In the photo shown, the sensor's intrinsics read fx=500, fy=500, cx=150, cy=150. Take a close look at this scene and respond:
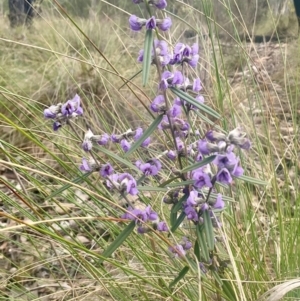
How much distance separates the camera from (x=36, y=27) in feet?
11.7

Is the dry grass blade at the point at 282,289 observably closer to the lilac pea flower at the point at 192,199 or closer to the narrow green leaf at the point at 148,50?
the lilac pea flower at the point at 192,199

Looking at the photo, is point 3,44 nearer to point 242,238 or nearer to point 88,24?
point 88,24

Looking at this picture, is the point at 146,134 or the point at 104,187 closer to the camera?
the point at 146,134

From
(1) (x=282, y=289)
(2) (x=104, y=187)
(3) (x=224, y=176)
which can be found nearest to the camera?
(3) (x=224, y=176)

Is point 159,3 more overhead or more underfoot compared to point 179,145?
more overhead

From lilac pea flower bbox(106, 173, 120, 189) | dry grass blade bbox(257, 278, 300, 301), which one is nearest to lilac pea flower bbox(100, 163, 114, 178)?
lilac pea flower bbox(106, 173, 120, 189)

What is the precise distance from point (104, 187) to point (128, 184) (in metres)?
0.49

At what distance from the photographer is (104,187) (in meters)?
1.28

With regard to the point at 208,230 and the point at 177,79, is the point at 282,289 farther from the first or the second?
the point at 177,79

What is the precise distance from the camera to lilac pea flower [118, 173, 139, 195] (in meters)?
0.80

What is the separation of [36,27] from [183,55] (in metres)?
Result: 2.97

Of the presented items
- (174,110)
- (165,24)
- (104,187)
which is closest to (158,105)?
(174,110)

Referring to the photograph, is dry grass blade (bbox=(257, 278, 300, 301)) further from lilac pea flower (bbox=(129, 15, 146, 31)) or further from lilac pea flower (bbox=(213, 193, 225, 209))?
lilac pea flower (bbox=(129, 15, 146, 31))

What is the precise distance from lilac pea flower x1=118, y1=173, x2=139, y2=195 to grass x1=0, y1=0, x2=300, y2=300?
0.05m
